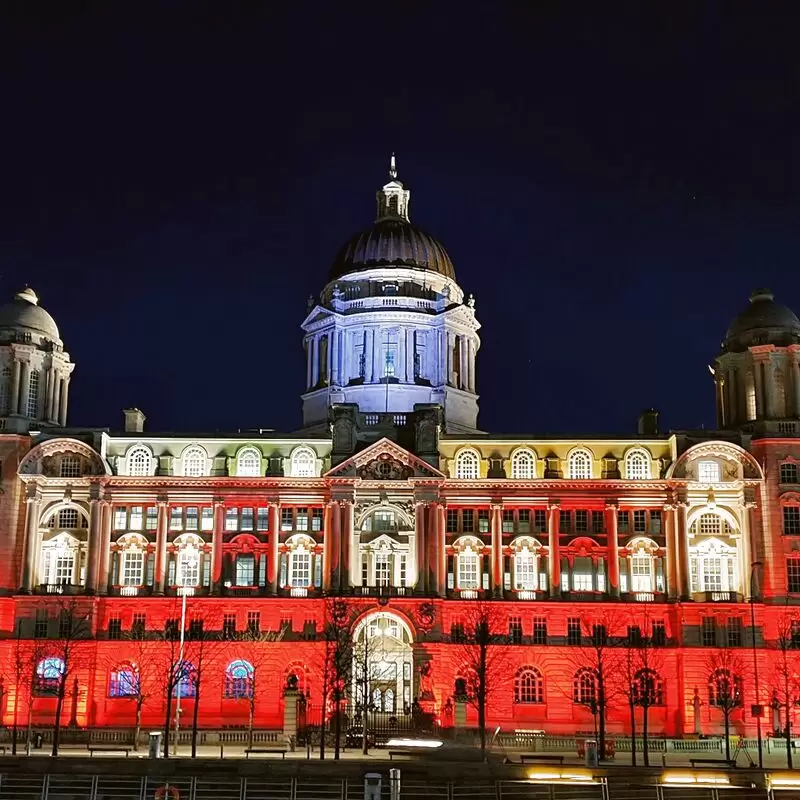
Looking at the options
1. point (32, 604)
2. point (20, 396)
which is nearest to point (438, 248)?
point (20, 396)

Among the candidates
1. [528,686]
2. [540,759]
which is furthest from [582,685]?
[540,759]

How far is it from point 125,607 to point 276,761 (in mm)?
45360

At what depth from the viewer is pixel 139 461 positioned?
123 metres

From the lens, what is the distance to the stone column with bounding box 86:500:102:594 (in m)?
118

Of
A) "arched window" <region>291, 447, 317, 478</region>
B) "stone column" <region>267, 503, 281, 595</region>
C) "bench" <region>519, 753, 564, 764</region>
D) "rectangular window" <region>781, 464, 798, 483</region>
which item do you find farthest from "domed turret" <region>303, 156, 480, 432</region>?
"bench" <region>519, 753, 564, 764</region>

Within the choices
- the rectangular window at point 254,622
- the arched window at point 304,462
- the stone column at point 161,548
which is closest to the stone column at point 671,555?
the arched window at point 304,462

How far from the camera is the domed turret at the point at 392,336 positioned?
14012cm

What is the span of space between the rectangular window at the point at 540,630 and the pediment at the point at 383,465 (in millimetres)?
15359

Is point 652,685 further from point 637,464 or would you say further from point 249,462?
point 249,462

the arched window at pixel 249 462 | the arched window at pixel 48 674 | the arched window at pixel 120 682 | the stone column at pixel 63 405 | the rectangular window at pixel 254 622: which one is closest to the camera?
the arched window at pixel 48 674

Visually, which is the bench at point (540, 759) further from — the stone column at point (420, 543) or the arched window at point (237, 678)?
the arched window at point (237, 678)

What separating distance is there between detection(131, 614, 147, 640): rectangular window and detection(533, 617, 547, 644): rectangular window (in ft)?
113

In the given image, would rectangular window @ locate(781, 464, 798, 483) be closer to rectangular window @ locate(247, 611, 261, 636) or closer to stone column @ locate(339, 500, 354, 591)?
stone column @ locate(339, 500, 354, 591)

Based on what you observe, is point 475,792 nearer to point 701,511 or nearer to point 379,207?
point 701,511
